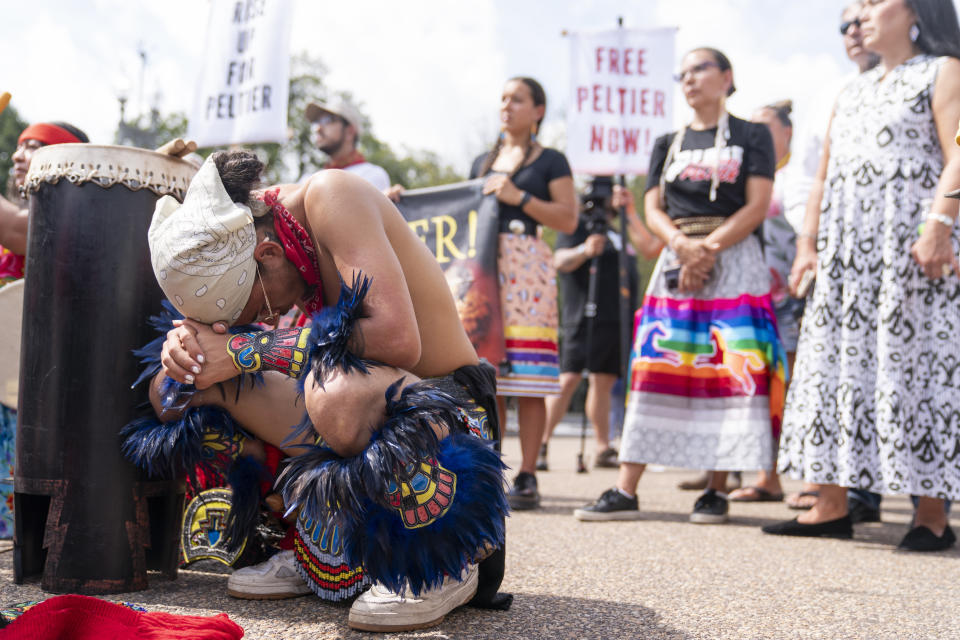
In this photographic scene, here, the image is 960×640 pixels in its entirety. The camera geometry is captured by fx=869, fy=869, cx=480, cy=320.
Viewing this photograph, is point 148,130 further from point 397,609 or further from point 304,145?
point 397,609

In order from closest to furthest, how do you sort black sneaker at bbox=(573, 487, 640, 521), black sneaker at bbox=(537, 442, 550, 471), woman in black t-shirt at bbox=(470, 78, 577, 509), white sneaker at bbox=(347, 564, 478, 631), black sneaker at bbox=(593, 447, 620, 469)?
1. white sneaker at bbox=(347, 564, 478, 631)
2. black sneaker at bbox=(573, 487, 640, 521)
3. woman in black t-shirt at bbox=(470, 78, 577, 509)
4. black sneaker at bbox=(537, 442, 550, 471)
5. black sneaker at bbox=(593, 447, 620, 469)

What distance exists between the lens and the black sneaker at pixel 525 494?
3.96 metres

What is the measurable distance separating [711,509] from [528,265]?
1415 mm

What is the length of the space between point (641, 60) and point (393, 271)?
5012mm

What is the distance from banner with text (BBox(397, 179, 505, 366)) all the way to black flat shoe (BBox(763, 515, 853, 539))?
146cm

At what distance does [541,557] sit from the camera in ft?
9.00

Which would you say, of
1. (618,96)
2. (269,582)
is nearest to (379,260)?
(269,582)

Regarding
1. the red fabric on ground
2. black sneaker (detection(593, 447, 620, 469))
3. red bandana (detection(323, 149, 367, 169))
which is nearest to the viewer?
the red fabric on ground

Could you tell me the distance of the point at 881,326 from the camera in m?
3.21

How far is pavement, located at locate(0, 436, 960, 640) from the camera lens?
74.2 inches

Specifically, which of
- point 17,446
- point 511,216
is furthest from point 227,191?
point 511,216

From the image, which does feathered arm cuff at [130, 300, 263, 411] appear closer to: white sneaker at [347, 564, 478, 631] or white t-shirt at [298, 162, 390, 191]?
white sneaker at [347, 564, 478, 631]

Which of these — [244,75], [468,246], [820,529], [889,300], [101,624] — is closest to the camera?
[101,624]

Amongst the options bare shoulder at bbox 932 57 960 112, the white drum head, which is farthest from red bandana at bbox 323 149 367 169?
bare shoulder at bbox 932 57 960 112
